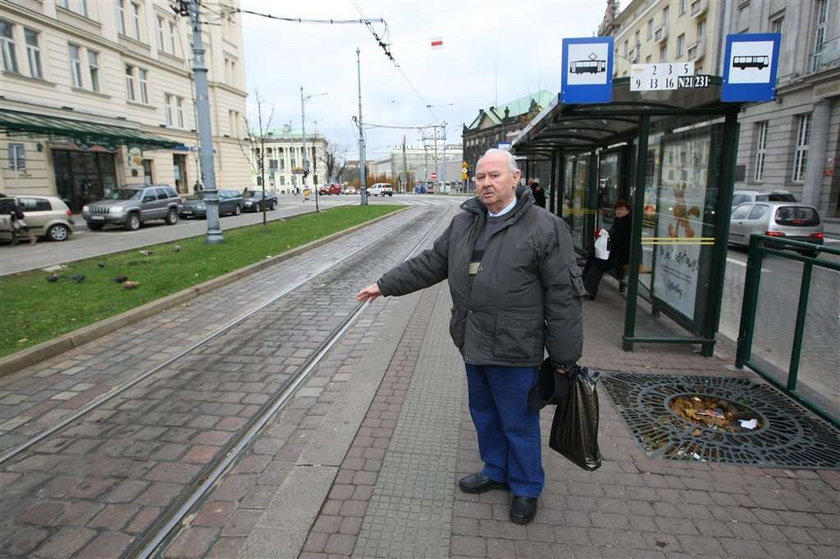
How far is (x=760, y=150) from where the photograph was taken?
98.6 ft

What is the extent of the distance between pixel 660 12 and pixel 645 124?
45395 millimetres

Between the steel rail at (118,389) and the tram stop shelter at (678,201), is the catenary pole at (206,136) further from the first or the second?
the tram stop shelter at (678,201)

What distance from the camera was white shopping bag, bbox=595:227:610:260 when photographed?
7488 mm

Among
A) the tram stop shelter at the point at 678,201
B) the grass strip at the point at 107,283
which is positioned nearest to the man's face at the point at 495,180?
the tram stop shelter at the point at 678,201

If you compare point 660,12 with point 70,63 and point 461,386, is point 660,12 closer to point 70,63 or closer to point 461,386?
point 70,63

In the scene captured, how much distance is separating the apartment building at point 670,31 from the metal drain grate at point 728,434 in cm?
2579

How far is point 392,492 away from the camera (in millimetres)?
3262

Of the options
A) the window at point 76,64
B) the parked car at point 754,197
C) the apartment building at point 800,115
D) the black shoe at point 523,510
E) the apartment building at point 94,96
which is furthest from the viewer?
the window at point 76,64

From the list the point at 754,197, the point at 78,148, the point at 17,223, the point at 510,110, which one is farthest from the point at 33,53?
the point at 510,110

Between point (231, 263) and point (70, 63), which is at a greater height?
point (70, 63)

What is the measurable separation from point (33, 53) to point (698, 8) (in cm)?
3885

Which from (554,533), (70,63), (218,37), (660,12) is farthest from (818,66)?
(218,37)

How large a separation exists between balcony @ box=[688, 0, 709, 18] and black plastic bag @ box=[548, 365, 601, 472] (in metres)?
40.8

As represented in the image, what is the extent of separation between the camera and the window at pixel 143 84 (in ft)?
110
